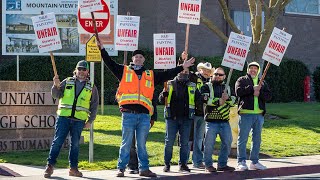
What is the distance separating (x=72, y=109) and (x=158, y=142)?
205 inches

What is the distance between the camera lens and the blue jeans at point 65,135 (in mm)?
11945

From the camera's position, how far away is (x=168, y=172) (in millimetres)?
12789

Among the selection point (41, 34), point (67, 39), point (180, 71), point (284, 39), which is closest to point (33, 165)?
point (41, 34)

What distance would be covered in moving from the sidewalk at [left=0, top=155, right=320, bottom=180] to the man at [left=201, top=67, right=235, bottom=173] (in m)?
0.24

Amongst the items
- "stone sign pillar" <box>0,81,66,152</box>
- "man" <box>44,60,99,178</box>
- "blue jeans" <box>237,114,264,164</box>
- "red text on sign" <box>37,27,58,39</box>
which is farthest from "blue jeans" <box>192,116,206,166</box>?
"stone sign pillar" <box>0,81,66,152</box>

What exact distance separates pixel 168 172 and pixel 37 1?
39.5ft

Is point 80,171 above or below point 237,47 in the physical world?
below

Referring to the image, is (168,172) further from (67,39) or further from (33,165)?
(67,39)

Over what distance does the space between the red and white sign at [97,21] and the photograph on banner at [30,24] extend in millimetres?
8646

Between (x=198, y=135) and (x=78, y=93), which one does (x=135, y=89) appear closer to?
(x=78, y=93)

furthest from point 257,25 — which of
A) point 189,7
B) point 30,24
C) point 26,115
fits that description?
point 26,115

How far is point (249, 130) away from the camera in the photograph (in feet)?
43.4

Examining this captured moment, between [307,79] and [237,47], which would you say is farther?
[307,79]

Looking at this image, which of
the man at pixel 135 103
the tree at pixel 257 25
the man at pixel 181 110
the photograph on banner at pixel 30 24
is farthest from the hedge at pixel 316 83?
the man at pixel 135 103
